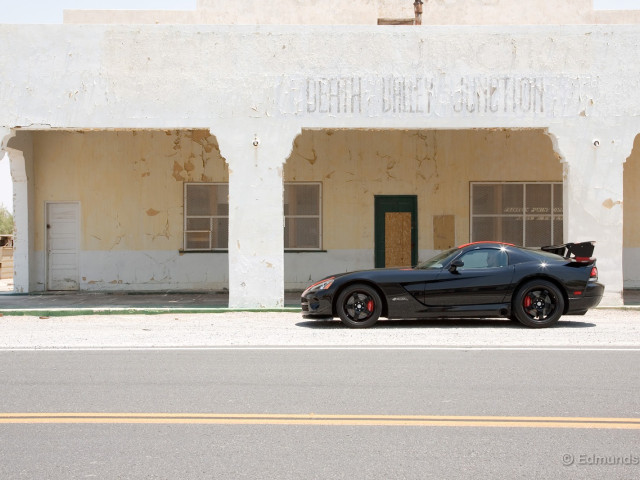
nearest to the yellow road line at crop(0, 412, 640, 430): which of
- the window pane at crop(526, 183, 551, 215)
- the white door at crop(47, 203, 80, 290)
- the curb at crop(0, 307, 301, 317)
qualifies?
the curb at crop(0, 307, 301, 317)

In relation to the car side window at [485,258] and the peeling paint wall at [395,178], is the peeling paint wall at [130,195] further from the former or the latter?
the car side window at [485,258]

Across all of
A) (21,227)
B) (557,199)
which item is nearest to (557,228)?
(557,199)

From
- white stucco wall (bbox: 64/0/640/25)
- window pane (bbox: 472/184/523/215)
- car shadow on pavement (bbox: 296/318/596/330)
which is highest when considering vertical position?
white stucco wall (bbox: 64/0/640/25)

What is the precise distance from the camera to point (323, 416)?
5.73 meters

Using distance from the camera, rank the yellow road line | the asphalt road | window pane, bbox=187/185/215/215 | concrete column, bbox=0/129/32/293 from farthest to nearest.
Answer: window pane, bbox=187/185/215/215 → concrete column, bbox=0/129/32/293 → the yellow road line → the asphalt road

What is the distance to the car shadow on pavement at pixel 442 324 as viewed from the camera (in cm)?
1149

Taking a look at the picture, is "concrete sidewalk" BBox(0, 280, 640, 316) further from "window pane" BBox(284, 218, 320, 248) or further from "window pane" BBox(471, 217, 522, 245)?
"window pane" BBox(471, 217, 522, 245)

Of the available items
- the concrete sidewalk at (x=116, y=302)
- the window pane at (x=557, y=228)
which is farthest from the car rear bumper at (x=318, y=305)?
the window pane at (x=557, y=228)

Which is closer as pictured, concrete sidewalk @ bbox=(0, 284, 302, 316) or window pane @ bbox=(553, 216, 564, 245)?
concrete sidewalk @ bbox=(0, 284, 302, 316)

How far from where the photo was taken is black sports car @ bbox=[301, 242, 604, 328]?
11102 mm

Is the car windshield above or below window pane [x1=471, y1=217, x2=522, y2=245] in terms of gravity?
below

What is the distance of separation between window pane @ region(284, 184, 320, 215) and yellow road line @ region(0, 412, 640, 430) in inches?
515

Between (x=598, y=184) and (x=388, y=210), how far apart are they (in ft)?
19.3

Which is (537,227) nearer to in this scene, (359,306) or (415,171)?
(415,171)
